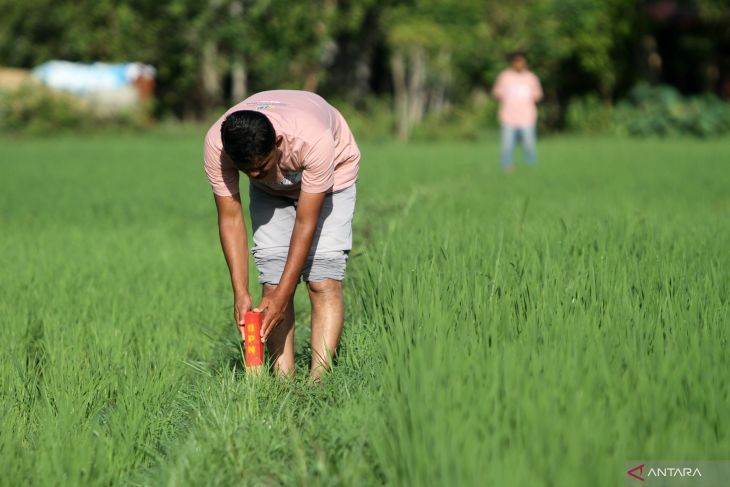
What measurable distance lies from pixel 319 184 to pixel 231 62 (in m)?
24.5

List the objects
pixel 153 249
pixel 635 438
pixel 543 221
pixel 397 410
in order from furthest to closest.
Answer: pixel 153 249 → pixel 543 221 → pixel 397 410 → pixel 635 438

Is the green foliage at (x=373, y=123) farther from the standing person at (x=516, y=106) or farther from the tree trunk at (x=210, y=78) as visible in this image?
the standing person at (x=516, y=106)

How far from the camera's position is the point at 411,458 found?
8.64 feet

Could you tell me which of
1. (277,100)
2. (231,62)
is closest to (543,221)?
(277,100)

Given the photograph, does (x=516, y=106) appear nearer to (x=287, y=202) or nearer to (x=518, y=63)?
(x=518, y=63)

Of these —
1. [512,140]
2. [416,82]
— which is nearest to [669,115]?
[416,82]

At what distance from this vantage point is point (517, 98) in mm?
13930

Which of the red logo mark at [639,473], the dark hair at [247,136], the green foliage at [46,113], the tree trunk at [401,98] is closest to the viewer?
the red logo mark at [639,473]

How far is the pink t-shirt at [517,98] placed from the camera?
547 inches

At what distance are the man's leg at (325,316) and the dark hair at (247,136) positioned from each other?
83cm

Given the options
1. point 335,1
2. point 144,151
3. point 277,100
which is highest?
point 335,1

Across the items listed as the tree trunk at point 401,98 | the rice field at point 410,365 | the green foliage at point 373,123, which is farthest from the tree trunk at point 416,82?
the rice field at point 410,365

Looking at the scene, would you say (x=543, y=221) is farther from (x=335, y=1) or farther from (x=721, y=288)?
(x=335, y=1)

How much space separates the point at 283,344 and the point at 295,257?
21.2 inches
